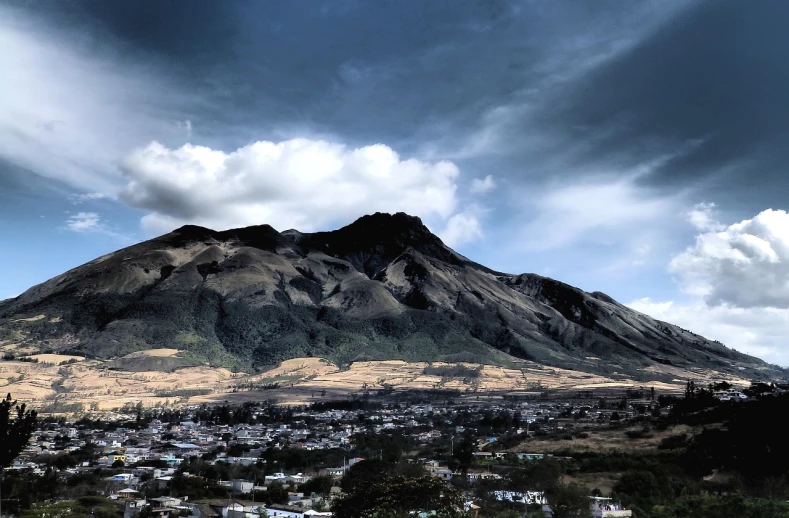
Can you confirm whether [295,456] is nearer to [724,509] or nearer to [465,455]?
[465,455]

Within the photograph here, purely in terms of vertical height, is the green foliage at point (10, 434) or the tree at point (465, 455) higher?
the green foliage at point (10, 434)

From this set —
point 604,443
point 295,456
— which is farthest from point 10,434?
point 604,443

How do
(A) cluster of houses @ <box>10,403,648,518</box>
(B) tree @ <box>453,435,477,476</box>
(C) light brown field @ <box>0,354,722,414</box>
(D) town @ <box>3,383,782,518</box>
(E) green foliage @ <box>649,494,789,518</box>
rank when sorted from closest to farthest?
1. (E) green foliage @ <box>649,494,789,518</box>
2. (D) town @ <box>3,383,782,518</box>
3. (A) cluster of houses @ <box>10,403,648,518</box>
4. (B) tree @ <box>453,435,477,476</box>
5. (C) light brown field @ <box>0,354,722,414</box>

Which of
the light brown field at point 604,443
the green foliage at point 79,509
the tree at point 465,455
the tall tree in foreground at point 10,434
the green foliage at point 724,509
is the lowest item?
the green foliage at point 79,509

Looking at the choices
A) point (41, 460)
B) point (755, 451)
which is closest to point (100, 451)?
point (41, 460)

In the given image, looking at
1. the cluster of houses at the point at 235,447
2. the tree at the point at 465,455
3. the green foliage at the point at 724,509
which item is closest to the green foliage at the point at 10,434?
the cluster of houses at the point at 235,447

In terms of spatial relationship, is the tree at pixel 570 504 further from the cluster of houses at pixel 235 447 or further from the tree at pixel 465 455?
the tree at pixel 465 455

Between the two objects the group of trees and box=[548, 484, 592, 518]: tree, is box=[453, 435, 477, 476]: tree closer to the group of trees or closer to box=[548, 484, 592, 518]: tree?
box=[548, 484, 592, 518]: tree

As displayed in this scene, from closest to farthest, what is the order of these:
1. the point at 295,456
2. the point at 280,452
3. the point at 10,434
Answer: the point at 10,434, the point at 295,456, the point at 280,452

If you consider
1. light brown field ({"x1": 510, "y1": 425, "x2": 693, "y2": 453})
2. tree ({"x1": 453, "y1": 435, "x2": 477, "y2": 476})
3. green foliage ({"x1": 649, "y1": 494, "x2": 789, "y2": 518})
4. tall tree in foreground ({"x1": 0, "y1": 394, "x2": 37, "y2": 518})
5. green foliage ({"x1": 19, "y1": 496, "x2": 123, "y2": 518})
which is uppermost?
tall tree in foreground ({"x1": 0, "y1": 394, "x2": 37, "y2": 518})

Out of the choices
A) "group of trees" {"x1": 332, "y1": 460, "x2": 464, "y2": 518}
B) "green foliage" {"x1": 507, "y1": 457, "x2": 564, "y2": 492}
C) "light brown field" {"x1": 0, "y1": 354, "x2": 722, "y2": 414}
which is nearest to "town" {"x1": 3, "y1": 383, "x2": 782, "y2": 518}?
"green foliage" {"x1": 507, "y1": 457, "x2": 564, "y2": 492}

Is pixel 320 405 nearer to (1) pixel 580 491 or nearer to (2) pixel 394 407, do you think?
(2) pixel 394 407
